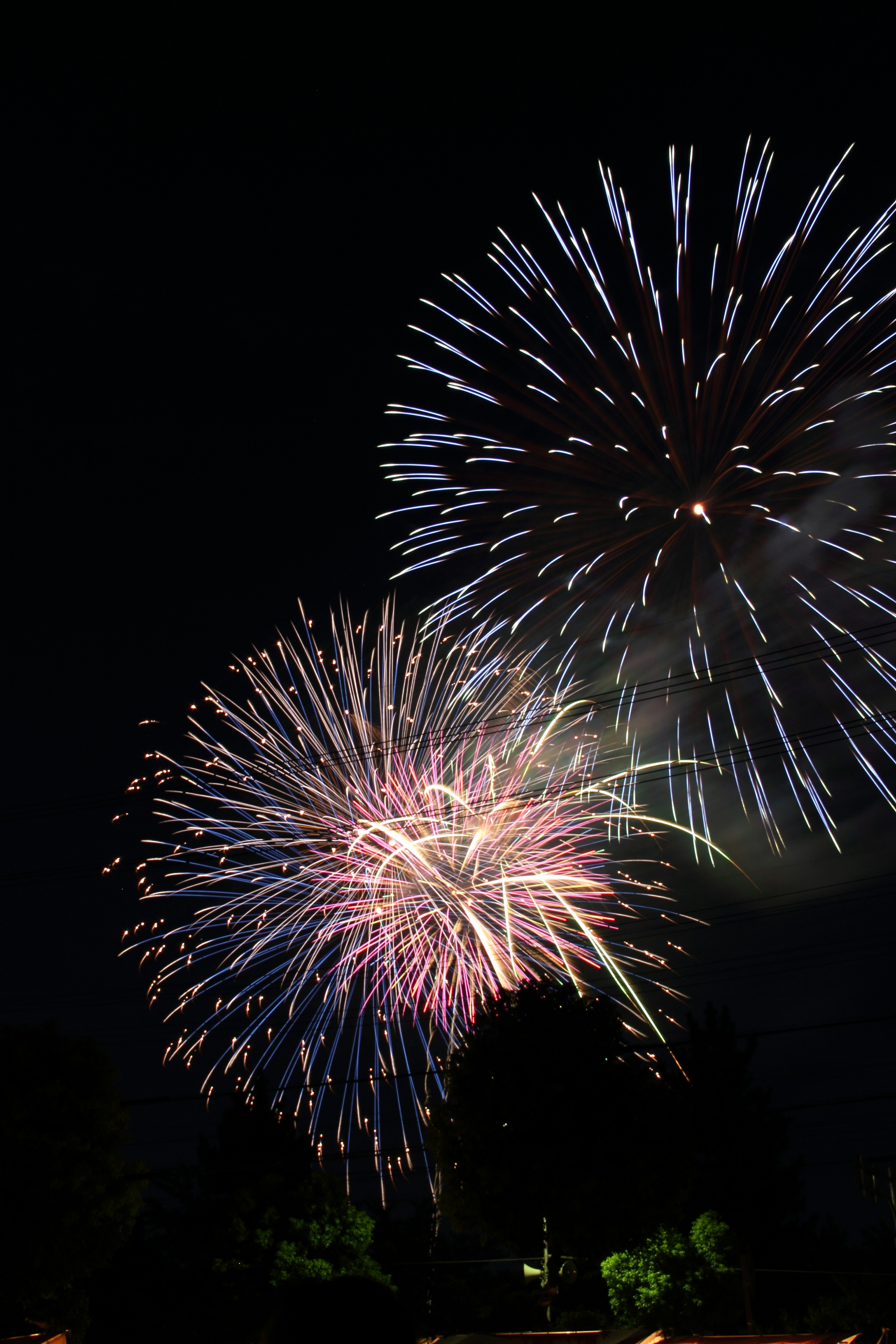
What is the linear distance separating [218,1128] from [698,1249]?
23048mm

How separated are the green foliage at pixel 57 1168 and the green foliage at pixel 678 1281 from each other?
1220cm

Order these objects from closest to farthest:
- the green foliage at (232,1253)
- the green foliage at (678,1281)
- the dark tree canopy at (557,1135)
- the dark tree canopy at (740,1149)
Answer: the dark tree canopy at (557,1135) < the green foliage at (678,1281) < the green foliage at (232,1253) < the dark tree canopy at (740,1149)

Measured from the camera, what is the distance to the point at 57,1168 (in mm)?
19906

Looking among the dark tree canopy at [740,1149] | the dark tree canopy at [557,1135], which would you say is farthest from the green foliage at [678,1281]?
the dark tree canopy at [740,1149]

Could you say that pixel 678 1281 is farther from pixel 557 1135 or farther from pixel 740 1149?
pixel 740 1149

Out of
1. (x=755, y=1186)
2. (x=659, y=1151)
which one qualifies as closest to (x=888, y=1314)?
(x=755, y=1186)

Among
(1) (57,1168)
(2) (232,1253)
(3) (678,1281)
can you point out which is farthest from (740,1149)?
(1) (57,1168)

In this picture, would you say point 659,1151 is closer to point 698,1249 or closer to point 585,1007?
point 585,1007

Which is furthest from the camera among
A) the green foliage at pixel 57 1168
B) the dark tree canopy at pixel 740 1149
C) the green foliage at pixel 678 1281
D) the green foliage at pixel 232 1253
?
the dark tree canopy at pixel 740 1149

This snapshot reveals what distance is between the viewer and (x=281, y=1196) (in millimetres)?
30984

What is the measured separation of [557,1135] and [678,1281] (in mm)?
8912

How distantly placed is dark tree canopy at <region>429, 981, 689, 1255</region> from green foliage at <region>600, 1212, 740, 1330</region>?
6.11m

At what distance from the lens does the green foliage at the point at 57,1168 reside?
1959 cm

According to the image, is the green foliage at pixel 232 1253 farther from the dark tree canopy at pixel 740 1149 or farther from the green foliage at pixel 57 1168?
the dark tree canopy at pixel 740 1149
